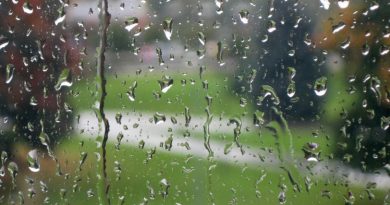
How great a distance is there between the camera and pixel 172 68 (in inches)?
52.4

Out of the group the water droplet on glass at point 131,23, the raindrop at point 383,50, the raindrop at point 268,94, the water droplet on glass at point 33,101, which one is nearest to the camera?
the raindrop at point 383,50

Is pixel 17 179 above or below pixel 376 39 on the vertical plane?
below

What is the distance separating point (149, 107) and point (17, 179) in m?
0.49

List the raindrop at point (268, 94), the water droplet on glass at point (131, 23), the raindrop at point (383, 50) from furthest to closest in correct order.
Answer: the water droplet on glass at point (131, 23) < the raindrop at point (268, 94) < the raindrop at point (383, 50)

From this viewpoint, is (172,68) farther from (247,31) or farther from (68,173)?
(68,173)

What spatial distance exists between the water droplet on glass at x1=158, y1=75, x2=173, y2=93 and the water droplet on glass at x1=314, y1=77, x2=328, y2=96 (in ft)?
1.26

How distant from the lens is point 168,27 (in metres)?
1.31

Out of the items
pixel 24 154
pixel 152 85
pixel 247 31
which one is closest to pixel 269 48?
pixel 247 31

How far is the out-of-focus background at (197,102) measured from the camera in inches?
45.3

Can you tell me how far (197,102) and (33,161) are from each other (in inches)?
21.3

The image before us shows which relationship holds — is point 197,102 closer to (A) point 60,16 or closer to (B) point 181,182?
(B) point 181,182

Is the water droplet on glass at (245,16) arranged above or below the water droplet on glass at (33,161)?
above

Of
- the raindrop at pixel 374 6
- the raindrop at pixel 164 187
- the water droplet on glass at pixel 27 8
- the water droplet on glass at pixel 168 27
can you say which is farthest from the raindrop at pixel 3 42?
the raindrop at pixel 374 6

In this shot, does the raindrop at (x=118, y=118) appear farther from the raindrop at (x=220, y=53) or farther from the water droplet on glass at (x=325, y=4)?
the water droplet on glass at (x=325, y=4)
